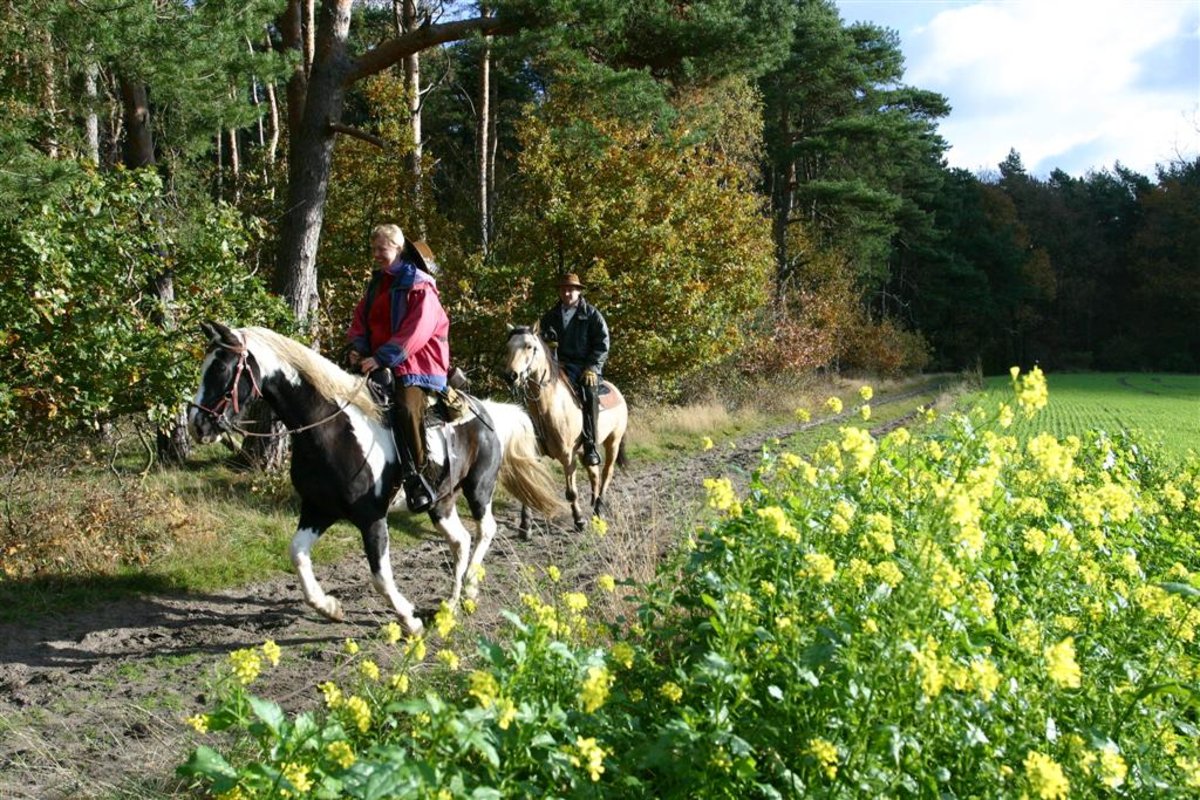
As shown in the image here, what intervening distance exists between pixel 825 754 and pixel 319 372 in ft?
14.3

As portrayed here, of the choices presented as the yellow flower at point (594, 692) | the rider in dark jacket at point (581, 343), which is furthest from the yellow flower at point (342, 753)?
the rider in dark jacket at point (581, 343)

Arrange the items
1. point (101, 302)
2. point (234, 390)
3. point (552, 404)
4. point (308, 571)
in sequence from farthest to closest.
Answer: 1. point (552, 404)
2. point (101, 302)
3. point (308, 571)
4. point (234, 390)

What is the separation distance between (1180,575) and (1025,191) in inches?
2903

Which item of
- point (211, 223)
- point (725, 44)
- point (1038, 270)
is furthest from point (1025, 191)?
point (211, 223)

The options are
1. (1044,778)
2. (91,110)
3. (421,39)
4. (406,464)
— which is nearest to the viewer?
(1044,778)

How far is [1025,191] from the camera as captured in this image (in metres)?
70.3

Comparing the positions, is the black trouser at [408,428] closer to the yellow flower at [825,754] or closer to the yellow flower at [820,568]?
the yellow flower at [820,568]

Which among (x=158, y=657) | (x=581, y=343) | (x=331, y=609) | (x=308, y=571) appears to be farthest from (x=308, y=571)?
(x=581, y=343)

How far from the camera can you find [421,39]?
10.8 meters

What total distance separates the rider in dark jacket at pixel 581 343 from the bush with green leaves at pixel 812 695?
5578mm

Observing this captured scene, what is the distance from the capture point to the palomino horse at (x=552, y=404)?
347 inches

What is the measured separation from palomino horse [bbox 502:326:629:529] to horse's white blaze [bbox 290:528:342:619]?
306cm

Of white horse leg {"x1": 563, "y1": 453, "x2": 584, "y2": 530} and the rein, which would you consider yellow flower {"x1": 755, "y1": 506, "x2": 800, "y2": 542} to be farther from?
white horse leg {"x1": 563, "y1": 453, "x2": 584, "y2": 530}

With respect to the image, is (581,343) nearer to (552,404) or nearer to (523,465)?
(552,404)
